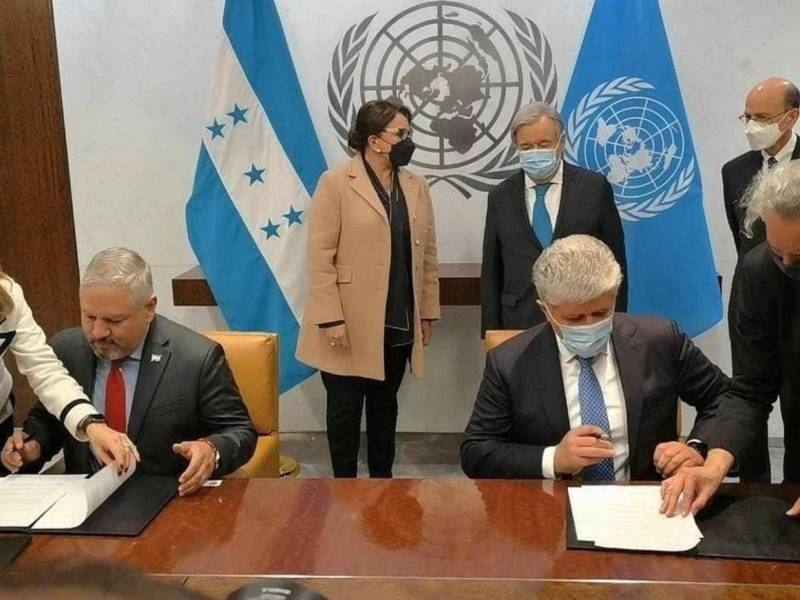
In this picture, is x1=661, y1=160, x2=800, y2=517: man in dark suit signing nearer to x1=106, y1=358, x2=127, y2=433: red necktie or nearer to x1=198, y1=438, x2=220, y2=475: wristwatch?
x1=198, y1=438, x2=220, y2=475: wristwatch

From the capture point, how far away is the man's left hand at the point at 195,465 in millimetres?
1742

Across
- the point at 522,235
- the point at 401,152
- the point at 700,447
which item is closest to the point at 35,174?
the point at 401,152

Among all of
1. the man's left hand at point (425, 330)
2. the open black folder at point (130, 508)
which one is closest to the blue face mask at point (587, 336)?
the open black folder at point (130, 508)

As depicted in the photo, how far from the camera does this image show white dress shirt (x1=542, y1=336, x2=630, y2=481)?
1871mm

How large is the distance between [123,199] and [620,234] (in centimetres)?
241

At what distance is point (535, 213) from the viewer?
10.1 ft

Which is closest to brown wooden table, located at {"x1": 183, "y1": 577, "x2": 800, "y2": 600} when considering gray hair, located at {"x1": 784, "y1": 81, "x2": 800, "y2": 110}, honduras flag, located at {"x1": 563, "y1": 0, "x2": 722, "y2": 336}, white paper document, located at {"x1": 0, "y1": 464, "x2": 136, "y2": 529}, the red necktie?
white paper document, located at {"x1": 0, "y1": 464, "x2": 136, "y2": 529}

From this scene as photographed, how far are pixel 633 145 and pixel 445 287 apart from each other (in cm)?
101

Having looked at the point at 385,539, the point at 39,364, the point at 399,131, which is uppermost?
the point at 399,131

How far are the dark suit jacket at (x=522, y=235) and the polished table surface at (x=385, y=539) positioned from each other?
1425 mm

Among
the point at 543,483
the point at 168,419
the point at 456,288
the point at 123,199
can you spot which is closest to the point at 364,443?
the point at 456,288

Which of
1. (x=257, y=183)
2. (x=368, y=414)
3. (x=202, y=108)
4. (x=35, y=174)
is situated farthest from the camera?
(x=35, y=174)

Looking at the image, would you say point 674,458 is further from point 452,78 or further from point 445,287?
point 452,78

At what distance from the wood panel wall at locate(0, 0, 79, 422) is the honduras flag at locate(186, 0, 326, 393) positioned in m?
0.85
